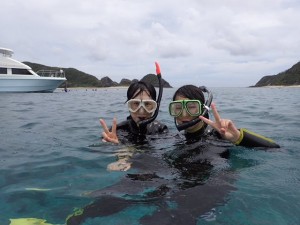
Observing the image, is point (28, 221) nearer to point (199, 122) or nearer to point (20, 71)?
point (199, 122)

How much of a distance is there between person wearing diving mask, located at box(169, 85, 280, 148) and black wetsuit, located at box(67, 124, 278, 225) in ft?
0.05

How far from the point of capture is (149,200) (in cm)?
278

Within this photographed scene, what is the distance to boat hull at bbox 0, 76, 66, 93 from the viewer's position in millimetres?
29391

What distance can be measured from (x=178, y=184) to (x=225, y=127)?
973 mm

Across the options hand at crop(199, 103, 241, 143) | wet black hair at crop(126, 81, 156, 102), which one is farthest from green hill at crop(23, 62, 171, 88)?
hand at crop(199, 103, 241, 143)

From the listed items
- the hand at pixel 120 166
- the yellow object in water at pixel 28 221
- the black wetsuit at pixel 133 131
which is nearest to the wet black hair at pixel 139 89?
the black wetsuit at pixel 133 131

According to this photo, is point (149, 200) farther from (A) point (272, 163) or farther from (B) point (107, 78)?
(B) point (107, 78)

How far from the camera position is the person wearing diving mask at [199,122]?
144 inches

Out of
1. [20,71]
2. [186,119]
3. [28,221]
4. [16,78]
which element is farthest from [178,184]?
[20,71]

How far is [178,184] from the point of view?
10.2ft

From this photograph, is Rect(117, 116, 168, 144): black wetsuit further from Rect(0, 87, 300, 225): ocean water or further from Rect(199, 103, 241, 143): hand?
Rect(199, 103, 241, 143): hand

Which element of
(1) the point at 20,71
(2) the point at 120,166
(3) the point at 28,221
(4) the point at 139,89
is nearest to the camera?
(3) the point at 28,221

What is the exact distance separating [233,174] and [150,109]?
5.16 ft

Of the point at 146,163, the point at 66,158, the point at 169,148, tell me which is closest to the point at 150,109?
the point at 169,148
